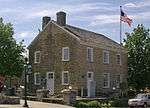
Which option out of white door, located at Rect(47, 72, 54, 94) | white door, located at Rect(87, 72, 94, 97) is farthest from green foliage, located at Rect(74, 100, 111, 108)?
white door, located at Rect(47, 72, 54, 94)

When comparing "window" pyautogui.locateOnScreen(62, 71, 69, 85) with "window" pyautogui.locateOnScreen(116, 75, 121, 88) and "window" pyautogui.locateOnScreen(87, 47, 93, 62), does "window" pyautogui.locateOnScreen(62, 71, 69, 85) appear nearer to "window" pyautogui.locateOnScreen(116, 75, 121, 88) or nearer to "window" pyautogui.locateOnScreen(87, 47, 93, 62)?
"window" pyautogui.locateOnScreen(87, 47, 93, 62)

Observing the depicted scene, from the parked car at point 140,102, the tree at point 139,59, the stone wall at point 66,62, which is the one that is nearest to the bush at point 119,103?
the parked car at point 140,102

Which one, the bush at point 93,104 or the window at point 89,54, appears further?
the window at point 89,54

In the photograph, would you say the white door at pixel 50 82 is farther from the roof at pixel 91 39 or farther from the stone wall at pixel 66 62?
the roof at pixel 91 39

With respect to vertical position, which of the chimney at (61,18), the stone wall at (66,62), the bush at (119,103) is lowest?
the bush at (119,103)

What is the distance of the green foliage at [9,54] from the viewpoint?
4956 cm

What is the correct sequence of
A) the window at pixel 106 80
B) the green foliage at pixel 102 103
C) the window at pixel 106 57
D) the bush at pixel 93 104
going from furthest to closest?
the window at pixel 106 57, the window at pixel 106 80, the bush at pixel 93 104, the green foliage at pixel 102 103

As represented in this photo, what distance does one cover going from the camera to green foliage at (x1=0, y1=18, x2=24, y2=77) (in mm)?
49562

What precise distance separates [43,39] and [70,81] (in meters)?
7.50

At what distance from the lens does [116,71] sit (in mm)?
54625

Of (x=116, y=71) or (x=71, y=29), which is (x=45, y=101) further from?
(x=116, y=71)

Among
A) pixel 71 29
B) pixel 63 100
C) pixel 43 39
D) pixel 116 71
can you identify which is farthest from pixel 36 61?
pixel 63 100

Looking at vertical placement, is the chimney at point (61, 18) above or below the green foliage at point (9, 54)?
above

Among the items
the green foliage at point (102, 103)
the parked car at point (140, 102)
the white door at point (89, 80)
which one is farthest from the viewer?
the white door at point (89, 80)
